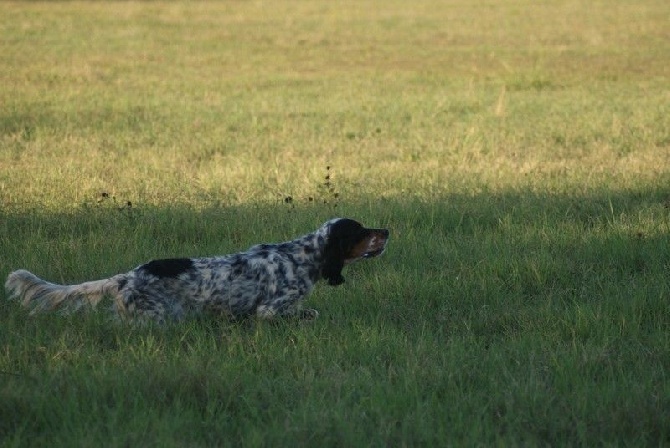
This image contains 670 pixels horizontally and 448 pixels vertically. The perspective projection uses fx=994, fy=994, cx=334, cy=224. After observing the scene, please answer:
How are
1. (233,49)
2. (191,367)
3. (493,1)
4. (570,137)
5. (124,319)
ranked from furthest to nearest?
(493,1) → (233,49) → (570,137) → (124,319) → (191,367)

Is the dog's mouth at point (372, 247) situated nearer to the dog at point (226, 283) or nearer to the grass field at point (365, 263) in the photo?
the dog at point (226, 283)

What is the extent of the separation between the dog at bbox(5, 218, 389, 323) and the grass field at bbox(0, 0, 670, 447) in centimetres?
17

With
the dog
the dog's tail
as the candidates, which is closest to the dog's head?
the dog

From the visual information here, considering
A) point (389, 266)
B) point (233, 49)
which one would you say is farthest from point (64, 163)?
point (233, 49)

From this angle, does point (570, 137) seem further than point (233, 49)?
No

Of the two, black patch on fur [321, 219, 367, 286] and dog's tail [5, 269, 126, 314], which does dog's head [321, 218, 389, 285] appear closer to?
black patch on fur [321, 219, 367, 286]

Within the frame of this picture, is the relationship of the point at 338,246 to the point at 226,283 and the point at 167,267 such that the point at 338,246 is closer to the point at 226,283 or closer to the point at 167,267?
the point at 226,283

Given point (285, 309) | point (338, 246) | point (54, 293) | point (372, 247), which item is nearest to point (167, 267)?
point (54, 293)

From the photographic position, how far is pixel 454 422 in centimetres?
489

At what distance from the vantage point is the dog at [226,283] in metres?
6.51

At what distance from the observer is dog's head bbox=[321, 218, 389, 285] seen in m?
6.93

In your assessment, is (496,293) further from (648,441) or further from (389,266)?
(648,441)

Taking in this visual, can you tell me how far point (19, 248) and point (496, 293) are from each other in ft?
12.8

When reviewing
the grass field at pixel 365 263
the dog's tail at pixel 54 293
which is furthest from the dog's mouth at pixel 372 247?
the dog's tail at pixel 54 293
